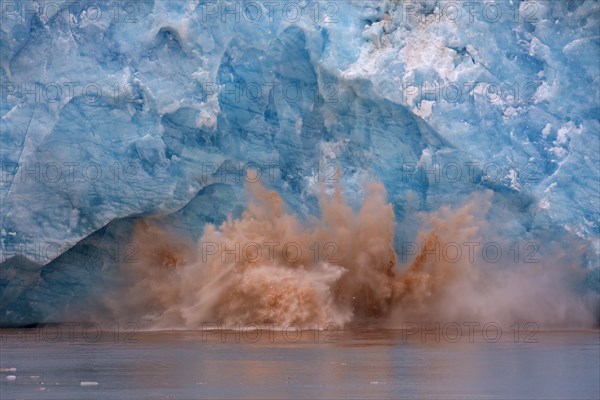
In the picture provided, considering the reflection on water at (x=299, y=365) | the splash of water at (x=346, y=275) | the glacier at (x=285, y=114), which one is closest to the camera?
the reflection on water at (x=299, y=365)

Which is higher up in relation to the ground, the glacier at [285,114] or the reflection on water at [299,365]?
the glacier at [285,114]

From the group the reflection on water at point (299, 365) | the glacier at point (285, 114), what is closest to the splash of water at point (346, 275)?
the glacier at point (285, 114)

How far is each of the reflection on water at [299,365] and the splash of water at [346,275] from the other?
644mm

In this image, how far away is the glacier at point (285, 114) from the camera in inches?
851

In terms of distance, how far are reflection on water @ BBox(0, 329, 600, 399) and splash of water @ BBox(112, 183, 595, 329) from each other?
644 millimetres

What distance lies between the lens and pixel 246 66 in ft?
73.5

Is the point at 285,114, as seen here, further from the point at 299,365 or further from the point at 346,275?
the point at 299,365

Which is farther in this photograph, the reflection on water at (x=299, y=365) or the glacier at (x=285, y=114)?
the glacier at (x=285, y=114)

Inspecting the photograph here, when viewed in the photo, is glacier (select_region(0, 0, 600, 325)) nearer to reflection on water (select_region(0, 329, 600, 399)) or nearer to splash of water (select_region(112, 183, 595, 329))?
splash of water (select_region(112, 183, 595, 329))

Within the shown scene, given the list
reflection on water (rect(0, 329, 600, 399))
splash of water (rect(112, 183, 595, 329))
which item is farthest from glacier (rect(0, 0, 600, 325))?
reflection on water (rect(0, 329, 600, 399))

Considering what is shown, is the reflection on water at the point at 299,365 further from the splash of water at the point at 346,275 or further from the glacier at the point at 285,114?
the glacier at the point at 285,114

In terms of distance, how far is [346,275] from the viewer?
2292cm

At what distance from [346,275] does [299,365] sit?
248 inches

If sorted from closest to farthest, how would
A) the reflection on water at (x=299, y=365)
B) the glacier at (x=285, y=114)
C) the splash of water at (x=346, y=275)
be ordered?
the reflection on water at (x=299, y=365) < the glacier at (x=285, y=114) < the splash of water at (x=346, y=275)
